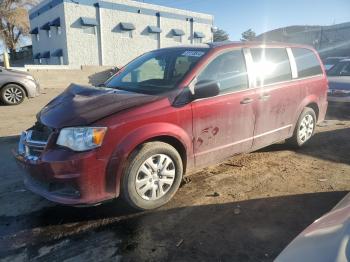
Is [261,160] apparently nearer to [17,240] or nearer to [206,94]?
[206,94]

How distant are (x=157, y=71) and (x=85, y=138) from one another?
174 cm

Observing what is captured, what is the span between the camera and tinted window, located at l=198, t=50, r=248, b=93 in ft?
14.0

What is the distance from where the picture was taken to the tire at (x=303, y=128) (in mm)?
5715

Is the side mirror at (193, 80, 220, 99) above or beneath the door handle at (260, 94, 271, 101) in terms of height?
above

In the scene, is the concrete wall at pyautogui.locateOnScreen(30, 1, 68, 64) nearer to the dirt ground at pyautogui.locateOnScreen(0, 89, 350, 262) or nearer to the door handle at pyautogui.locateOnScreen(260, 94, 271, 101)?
the dirt ground at pyautogui.locateOnScreen(0, 89, 350, 262)

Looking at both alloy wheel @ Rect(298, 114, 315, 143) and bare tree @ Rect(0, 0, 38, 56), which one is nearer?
alloy wheel @ Rect(298, 114, 315, 143)

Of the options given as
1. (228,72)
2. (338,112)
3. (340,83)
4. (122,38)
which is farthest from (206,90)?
(122,38)

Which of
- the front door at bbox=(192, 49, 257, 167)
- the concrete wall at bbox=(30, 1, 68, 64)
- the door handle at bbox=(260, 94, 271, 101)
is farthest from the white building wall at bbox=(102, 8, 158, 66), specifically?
the front door at bbox=(192, 49, 257, 167)

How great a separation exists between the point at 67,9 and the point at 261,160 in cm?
2174

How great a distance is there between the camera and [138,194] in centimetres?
362

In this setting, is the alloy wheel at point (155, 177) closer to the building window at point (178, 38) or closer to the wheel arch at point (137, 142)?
the wheel arch at point (137, 142)

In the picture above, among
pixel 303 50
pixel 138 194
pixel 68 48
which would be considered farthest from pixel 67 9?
pixel 138 194

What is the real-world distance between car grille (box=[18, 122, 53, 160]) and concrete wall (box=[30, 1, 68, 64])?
2182cm

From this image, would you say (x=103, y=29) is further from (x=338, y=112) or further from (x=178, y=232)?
(x=178, y=232)
